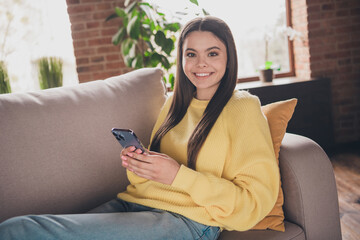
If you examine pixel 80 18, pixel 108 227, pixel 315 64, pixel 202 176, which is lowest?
pixel 108 227

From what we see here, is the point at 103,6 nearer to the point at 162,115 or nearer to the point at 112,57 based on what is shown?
the point at 112,57

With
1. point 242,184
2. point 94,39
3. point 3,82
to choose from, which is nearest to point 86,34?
point 94,39

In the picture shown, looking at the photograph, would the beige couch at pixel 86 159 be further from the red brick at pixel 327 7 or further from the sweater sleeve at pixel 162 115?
the red brick at pixel 327 7

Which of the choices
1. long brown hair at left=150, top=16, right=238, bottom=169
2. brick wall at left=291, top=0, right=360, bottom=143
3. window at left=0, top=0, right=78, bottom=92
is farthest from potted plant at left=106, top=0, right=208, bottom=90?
long brown hair at left=150, top=16, right=238, bottom=169

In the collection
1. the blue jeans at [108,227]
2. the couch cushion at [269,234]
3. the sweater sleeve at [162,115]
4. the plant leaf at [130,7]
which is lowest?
the couch cushion at [269,234]

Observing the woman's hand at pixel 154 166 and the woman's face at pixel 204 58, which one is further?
the woman's face at pixel 204 58

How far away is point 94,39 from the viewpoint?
132 inches

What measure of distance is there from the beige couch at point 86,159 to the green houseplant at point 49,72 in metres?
1.30

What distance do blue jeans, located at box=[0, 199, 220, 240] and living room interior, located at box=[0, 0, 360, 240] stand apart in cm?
211

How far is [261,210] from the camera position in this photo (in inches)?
46.1

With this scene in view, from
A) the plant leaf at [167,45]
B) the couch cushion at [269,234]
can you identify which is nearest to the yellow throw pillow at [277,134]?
the couch cushion at [269,234]

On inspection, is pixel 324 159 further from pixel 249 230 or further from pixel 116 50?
pixel 116 50

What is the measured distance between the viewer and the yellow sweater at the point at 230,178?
3.81 feet

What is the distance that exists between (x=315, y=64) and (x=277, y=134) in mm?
2326
